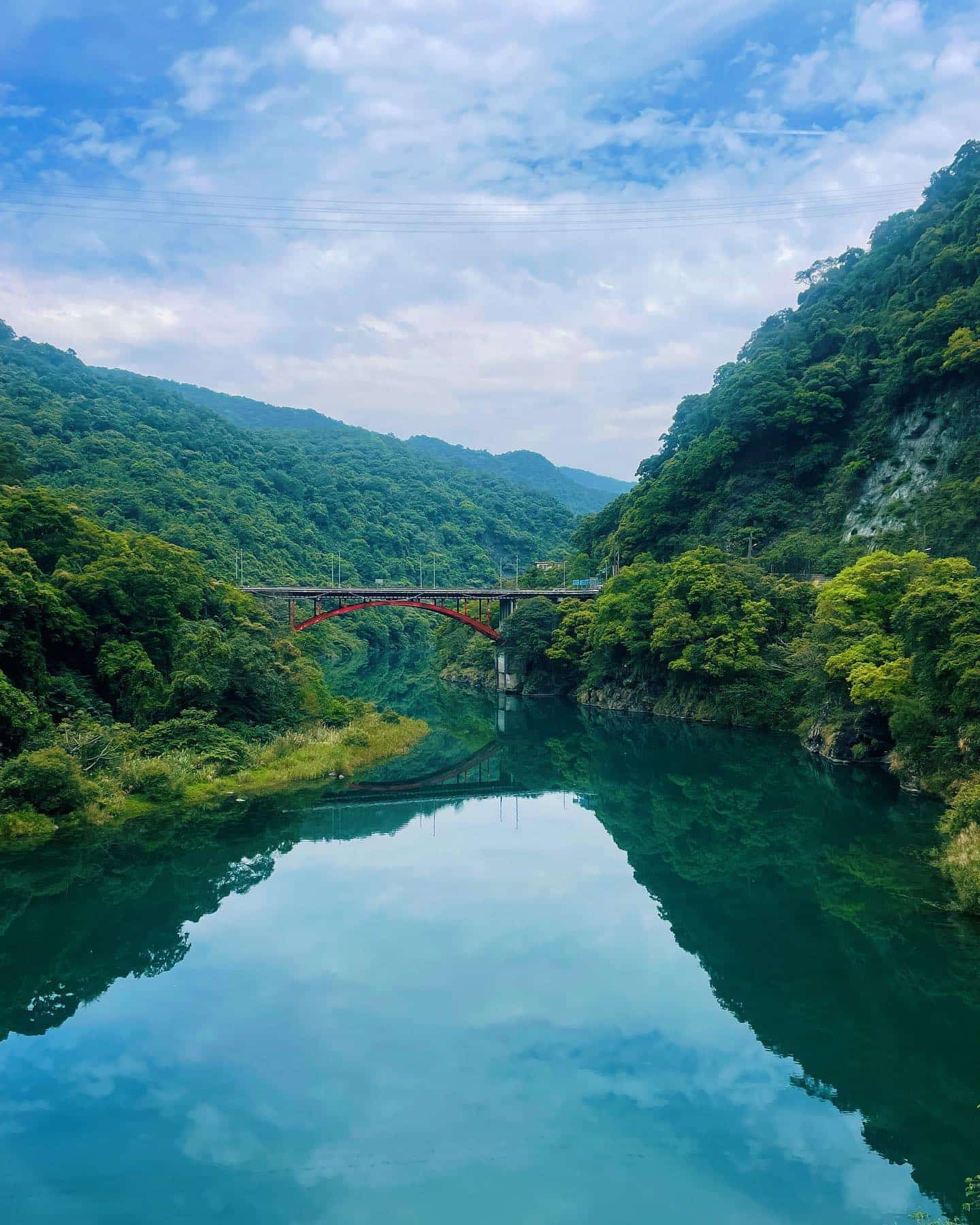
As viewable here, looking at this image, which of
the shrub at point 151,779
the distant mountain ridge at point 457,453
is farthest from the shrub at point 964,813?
the distant mountain ridge at point 457,453

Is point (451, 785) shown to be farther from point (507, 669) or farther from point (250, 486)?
point (250, 486)

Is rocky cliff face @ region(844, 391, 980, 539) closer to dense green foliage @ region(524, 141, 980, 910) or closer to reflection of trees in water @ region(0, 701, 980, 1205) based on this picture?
dense green foliage @ region(524, 141, 980, 910)

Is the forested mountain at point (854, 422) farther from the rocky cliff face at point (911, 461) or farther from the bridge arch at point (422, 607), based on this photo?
the bridge arch at point (422, 607)

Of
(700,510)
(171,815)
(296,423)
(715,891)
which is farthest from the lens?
(296,423)

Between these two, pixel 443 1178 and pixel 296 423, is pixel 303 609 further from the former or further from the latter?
pixel 296 423

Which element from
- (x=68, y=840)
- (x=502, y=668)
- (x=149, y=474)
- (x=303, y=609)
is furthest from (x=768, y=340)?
(x=68, y=840)

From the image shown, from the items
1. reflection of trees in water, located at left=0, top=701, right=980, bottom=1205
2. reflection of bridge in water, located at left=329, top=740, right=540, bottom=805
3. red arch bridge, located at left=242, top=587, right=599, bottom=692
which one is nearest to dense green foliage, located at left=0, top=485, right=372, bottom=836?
reflection of trees in water, located at left=0, top=701, right=980, bottom=1205
